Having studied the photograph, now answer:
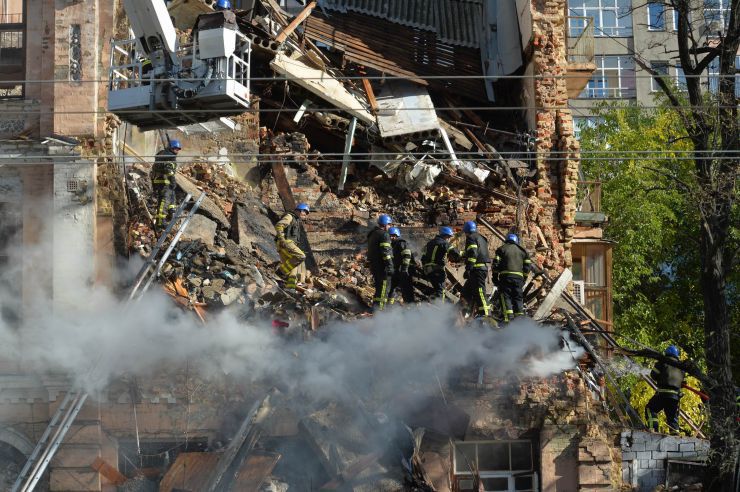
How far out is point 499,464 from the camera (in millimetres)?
18203

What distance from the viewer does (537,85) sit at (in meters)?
23.3

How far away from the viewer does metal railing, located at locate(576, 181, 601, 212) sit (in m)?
25.4

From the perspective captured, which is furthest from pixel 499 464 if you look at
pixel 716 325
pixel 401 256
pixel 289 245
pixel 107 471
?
pixel 107 471

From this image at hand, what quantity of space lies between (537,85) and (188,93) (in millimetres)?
8389

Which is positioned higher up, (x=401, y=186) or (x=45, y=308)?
(x=401, y=186)

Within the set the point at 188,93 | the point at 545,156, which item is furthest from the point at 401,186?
the point at 188,93

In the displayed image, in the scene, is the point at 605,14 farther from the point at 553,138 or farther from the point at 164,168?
the point at 164,168

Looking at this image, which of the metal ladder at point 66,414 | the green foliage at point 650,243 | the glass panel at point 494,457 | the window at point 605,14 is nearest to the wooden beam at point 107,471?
the metal ladder at point 66,414

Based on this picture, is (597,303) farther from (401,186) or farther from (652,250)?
(652,250)

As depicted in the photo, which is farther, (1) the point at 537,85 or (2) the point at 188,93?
(1) the point at 537,85

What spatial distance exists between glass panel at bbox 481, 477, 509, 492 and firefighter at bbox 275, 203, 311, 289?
4.34 meters

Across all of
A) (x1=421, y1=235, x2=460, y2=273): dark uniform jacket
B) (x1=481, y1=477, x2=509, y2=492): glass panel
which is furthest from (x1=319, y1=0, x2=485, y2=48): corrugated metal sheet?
(x1=481, y1=477, x2=509, y2=492): glass panel

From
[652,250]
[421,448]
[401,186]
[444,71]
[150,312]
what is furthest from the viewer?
[652,250]

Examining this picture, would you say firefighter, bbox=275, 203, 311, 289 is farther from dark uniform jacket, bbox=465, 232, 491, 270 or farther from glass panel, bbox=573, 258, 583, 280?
glass panel, bbox=573, 258, 583, 280
